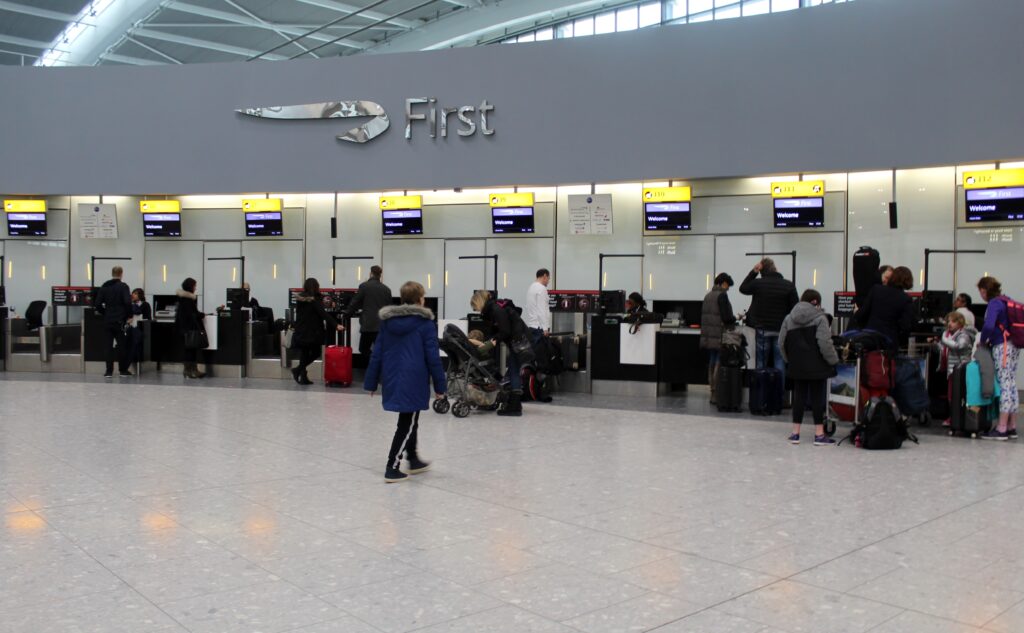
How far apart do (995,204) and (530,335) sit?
19.3ft

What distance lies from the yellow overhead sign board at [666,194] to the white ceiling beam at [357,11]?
1308 cm

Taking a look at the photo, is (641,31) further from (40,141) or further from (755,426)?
(40,141)

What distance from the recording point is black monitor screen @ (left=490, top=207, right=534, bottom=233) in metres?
14.2

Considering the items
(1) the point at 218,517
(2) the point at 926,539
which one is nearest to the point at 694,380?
(2) the point at 926,539

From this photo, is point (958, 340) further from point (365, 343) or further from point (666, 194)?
point (365, 343)

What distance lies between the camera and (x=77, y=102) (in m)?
15.6

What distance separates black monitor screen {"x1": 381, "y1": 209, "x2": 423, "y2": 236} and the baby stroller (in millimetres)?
5412

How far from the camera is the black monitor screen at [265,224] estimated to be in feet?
51.0

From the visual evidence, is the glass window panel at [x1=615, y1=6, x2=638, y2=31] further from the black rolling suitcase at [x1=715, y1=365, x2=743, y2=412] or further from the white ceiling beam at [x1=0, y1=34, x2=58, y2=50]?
the black rolling suitcase at [x1=715, y1=365, x2=743, y2=412]

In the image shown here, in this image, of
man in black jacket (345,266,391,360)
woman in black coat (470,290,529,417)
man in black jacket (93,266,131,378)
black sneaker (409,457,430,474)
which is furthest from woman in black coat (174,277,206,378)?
black sneaker (409,457,430,474)

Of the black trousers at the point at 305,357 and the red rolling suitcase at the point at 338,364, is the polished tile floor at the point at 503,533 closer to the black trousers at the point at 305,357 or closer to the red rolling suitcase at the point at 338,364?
the red rolling suitcase at the point at 338,364

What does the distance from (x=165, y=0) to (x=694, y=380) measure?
57.1 ft

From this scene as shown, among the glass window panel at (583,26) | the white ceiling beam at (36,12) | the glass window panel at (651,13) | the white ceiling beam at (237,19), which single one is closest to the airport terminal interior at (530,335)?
the glass window panel at (651,13)

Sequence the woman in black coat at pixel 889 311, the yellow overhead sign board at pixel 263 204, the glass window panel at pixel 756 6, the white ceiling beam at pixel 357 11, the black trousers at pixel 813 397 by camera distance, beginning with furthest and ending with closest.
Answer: the white ceiling beam at pixel 357 11, the glass window panel at pixel 756 6, the yellow overhead sign board at pixel 263 204, the woman in black coat at pixel 889 311, the black trousers at pixel 813 397
